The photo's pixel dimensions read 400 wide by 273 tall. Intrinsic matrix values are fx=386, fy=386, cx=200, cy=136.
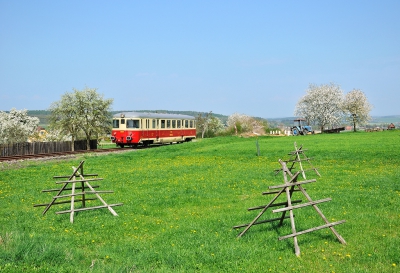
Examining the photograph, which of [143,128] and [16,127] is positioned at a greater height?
[16,127]

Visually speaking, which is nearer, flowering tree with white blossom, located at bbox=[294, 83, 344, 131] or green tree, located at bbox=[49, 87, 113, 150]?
green tree, located at bbox=[49, 87, 113, 150]

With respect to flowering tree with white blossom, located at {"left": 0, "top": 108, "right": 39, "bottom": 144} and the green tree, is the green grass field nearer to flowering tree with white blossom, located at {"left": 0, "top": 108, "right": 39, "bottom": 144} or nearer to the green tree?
the green tree

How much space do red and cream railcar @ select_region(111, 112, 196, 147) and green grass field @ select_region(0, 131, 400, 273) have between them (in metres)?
23.7

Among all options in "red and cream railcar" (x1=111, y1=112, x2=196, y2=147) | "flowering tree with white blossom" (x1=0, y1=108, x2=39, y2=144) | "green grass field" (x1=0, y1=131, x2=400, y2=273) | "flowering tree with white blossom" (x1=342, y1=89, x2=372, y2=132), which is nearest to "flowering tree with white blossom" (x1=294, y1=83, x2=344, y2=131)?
"flowering tree with white blossom" (x1=342, y1=89, x2=372, y2=132)

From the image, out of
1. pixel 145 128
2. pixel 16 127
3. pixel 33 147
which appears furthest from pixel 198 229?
pixel 16 127

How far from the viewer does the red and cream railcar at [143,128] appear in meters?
44.0

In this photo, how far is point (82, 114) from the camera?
200 feet

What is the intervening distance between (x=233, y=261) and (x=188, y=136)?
47.6 metres

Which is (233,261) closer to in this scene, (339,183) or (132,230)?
(132,230)

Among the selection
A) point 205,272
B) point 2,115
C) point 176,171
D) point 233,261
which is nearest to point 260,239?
point 233,261

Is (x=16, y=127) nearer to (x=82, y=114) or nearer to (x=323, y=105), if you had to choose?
(x=82, y=114)

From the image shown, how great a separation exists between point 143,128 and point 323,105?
5821 centimetres

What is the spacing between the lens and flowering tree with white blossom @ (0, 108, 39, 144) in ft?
220

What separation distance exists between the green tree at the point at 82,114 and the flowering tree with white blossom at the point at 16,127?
12.2 m
